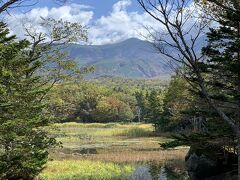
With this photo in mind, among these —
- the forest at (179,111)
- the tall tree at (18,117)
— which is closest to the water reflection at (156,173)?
the forest at (179,111)

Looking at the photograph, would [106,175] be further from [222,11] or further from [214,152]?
[222,11]

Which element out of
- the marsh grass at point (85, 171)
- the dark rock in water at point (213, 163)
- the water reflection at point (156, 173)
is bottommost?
the water reflection at point (156, 173)

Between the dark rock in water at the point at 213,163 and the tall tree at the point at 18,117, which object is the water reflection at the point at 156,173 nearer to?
the dark rock in water at the point at 213,163

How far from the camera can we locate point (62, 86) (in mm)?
28891

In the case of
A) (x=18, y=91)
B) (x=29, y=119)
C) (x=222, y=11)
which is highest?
(x=222, y=11)

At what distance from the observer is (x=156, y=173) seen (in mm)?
31062

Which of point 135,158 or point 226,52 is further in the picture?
point 135,158

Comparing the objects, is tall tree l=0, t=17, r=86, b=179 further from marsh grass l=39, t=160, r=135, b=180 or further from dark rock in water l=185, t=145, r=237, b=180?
dark rock in water l=185, t=145, r=237, b=180

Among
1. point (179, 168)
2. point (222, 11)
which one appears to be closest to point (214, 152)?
point (222, 11)

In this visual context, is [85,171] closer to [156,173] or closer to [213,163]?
[156,173]

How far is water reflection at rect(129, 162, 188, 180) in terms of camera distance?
28.6m

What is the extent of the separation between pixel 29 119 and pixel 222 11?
1057 cm

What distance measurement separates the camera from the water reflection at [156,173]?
93.7 ft

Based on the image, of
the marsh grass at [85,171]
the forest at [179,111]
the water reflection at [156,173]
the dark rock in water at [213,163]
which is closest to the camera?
the forest at [179,111]
